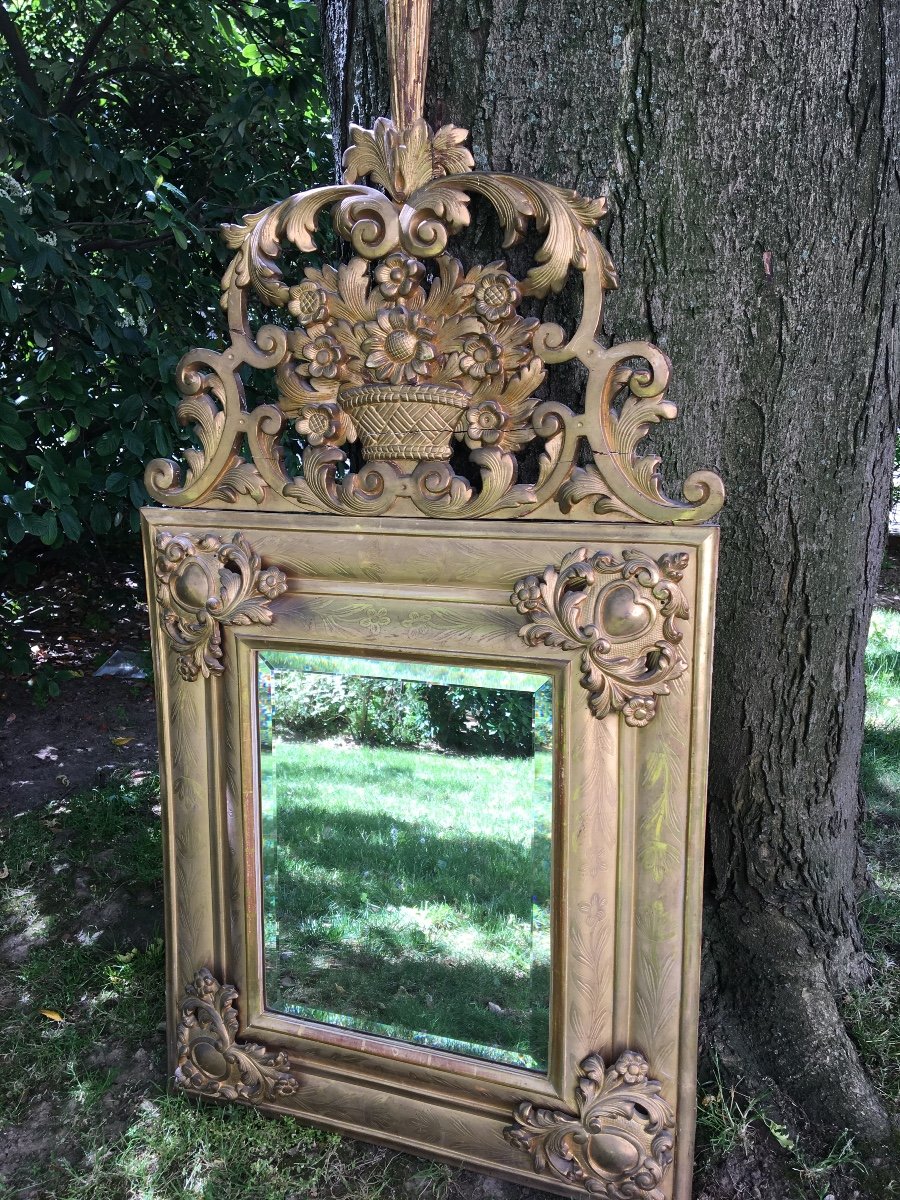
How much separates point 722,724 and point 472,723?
615 millimetres

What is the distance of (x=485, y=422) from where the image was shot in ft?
4.81

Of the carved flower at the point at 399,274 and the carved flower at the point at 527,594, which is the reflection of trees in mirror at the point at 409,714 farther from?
the carved flower at the point at 399,274

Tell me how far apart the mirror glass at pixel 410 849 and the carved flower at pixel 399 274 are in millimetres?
673

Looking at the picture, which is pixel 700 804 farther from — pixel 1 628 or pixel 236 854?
pixel 1 628

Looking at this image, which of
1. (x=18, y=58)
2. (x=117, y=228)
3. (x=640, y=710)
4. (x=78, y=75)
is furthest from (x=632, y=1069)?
(x=78, y=75)

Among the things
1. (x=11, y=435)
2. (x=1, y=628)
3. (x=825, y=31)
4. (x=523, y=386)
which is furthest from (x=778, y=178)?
(x=1, y=628)

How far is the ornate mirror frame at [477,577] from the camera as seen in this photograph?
1397mm

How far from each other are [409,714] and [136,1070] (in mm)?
1144

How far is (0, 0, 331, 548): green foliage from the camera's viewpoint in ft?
8.76

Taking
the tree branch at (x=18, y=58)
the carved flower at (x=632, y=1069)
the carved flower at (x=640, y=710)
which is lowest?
the carved flower at (x=632, y=1069)

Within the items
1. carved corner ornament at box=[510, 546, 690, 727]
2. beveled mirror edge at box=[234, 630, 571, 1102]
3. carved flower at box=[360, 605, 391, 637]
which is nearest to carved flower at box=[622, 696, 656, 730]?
carved corner ornament at box=[510, 546, 690, 727]

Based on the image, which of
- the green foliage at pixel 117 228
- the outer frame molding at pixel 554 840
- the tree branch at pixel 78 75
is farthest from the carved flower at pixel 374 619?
the tree branch at pixel 78 75

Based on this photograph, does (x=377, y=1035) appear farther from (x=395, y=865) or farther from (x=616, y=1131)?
(x=616, y=1131)

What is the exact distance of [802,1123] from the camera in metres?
1.67
